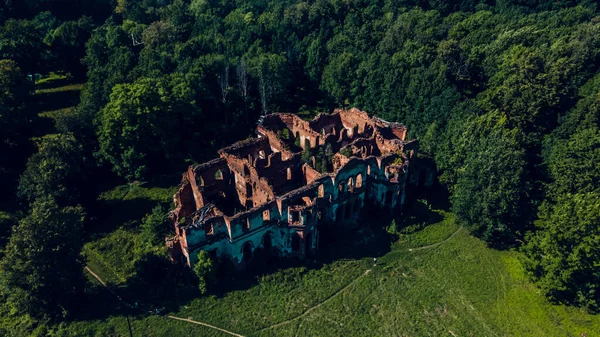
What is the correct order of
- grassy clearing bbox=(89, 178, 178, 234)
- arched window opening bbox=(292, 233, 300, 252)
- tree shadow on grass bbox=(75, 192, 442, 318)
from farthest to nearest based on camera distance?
grassy clearing bbox=(89, 178, 178, 234) → arched window opening bbox=(292, 233, 300, 252) → tree shadow on grass bbox=(75, 192, 442, 318)

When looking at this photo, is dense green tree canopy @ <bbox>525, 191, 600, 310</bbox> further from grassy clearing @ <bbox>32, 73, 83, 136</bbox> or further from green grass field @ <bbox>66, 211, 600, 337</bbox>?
grassy clearing @ <bbox>32, 73, 83, 136</bbox>

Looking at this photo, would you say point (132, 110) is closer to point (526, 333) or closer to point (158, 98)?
point (158, 98)

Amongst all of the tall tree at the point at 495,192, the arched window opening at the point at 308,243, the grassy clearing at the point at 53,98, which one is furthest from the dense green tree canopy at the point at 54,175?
the tall tree at the point at 495,192

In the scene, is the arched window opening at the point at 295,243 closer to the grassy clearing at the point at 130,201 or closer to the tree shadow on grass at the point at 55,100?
the grassy clearing at the point at 130,201

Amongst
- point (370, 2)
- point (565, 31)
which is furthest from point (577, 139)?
point (370, 2)

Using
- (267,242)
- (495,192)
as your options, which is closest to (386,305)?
A: (267,242)

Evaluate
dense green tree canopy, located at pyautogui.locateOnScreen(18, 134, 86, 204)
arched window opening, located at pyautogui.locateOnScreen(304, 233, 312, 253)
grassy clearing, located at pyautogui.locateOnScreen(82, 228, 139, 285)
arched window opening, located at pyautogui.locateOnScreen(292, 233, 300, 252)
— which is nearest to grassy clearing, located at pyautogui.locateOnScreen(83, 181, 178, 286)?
grassy clearing, located at pyautogui.locateOnScreen(82, 228, 139, 285)
